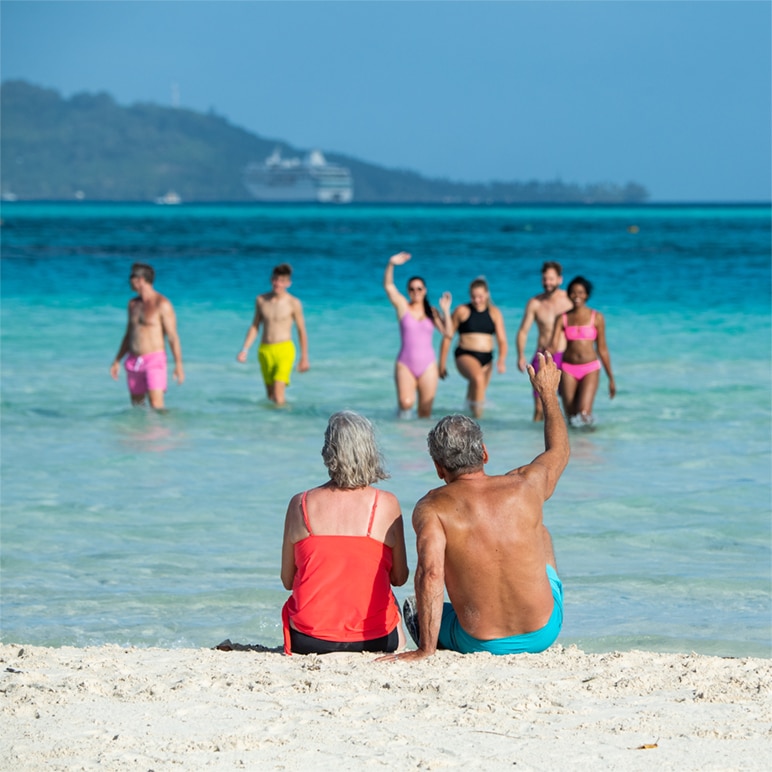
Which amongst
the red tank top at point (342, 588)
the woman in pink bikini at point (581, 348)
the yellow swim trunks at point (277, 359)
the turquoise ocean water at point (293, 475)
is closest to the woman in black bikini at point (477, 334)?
the turquoise ocean water at point (293, 475)

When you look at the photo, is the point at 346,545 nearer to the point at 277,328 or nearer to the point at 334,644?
the point at 334,644

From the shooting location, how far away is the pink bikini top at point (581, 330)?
10.2 m

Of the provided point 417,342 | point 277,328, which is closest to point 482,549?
point 417,342

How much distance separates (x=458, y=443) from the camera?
411cm

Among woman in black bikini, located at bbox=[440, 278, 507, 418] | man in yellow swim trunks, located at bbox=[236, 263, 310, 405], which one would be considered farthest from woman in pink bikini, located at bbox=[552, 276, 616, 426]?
man in yellow swim trunks, located at bbox=[236, 263, 310, 405]

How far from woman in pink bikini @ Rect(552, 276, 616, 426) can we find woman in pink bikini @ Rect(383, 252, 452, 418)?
44.7 inches

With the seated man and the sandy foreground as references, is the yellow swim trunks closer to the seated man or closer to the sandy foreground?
the sandy foreground

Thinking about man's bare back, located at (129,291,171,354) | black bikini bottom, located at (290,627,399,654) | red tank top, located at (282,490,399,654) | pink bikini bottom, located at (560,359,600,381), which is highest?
man's bare back, located at (129,291,171,354)

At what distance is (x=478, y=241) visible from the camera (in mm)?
Answer: 54188

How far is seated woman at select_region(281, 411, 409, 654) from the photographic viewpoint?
4.20 metres

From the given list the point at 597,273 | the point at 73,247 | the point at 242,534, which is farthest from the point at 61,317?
the point at 73,247

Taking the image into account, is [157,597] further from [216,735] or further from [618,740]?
[618,740]

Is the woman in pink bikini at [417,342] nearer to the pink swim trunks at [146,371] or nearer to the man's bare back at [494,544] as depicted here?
the pink swim trunks at [146,371]

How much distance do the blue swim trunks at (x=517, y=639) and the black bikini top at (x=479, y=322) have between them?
21.3 ft
